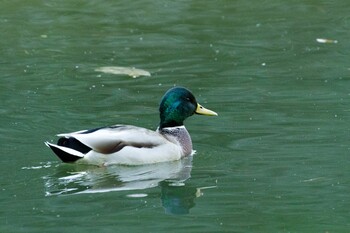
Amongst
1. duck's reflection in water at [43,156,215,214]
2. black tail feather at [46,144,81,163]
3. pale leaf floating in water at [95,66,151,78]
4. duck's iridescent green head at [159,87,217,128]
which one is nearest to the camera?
duck's reflection in water at [43,156,215,214]

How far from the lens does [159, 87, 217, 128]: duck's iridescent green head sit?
11258 millimetres

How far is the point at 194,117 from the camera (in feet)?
40.6

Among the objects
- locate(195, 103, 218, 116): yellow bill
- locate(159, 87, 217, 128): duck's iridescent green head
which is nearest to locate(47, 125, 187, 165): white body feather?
locate(159, 87, 217, 128): duck's iridescent green head

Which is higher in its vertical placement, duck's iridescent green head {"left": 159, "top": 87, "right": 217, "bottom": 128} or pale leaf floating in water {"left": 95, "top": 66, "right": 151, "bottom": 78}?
duck's iridescent green head {"left": 159, "top": 87, "right": 217, "bottom": 128}

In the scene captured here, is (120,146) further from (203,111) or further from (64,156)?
(203,111)

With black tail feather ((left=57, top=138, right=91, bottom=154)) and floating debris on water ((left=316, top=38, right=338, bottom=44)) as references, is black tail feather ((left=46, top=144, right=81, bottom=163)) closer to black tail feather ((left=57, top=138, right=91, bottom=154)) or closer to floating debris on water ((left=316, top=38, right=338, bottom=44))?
black tail feather ((left=57, top=138, right=91, bottom=154))

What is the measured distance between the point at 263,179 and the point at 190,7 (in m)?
8.78

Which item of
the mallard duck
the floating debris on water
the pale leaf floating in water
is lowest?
the floating debris on water

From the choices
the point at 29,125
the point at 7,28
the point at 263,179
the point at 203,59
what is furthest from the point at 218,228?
the point at 7,28

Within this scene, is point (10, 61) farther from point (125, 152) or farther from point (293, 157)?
point (293, 157)

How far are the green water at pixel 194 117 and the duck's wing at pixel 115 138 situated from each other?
0.71 ft

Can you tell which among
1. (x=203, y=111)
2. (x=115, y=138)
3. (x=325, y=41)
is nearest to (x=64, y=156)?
(x=115, y=138)

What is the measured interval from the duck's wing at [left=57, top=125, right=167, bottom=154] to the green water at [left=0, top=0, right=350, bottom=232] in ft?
0.71

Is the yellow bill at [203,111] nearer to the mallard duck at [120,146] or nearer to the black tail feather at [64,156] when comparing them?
the mallard duck at [120,146]
